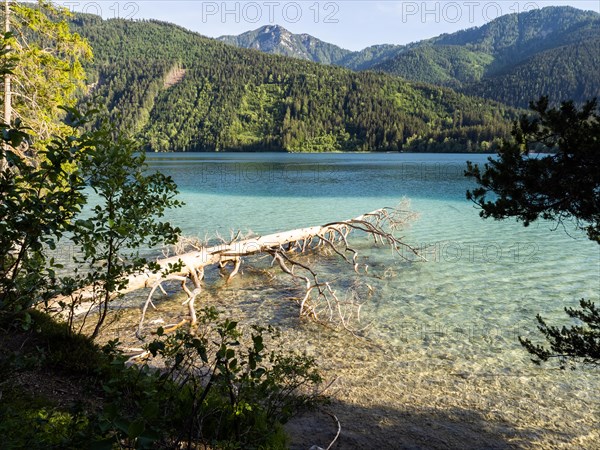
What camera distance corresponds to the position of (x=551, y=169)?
5.00 meters

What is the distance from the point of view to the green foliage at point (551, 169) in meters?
4.73

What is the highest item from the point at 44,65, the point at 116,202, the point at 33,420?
the point at 44,65

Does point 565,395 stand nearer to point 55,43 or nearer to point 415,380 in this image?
point 415,380

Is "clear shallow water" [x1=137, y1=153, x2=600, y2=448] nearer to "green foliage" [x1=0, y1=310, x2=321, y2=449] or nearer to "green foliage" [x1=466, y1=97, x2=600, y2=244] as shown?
"green foliage" [x1=0, y1=310, x2=321, y2=449]

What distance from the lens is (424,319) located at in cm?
1071

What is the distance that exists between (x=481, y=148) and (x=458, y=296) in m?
166

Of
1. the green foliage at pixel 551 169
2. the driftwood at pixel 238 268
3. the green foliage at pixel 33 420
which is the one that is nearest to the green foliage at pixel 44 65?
the driftwood at pixel 238 268

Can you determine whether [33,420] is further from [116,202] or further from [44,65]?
[44,65]

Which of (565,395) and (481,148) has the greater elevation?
(481,148)

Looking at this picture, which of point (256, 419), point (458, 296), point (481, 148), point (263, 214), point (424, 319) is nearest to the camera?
point (256, 419)

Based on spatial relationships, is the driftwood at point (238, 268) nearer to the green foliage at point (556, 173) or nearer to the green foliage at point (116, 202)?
the green foliage at point (116, 202)

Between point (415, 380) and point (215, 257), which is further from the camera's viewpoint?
point (215, 257)

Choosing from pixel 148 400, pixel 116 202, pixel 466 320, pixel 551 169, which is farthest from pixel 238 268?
pixel 148 400

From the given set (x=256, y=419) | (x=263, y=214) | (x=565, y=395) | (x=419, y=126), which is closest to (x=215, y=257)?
(x=256, y=419)
